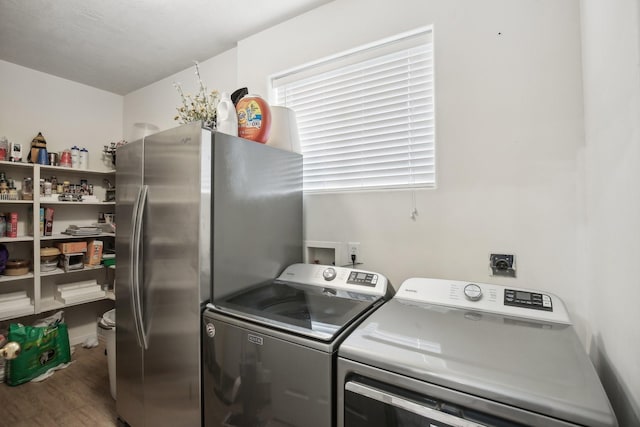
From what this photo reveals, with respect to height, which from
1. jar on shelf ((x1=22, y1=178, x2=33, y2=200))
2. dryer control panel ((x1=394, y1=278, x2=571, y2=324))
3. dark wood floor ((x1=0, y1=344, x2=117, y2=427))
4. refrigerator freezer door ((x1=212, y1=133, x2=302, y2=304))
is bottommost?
dark wood floor ((x1=0, y1=344, x2=117, y2=427))

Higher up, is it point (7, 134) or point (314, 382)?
point (7, 134)

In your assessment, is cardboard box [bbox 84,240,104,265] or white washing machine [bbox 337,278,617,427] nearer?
white washing machine [bbox 337,278,617,427]

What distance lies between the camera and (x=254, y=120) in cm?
159

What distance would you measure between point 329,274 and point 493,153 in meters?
1.01

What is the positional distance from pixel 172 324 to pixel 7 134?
9.21 ft

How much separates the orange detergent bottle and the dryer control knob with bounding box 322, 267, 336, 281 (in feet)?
2.68

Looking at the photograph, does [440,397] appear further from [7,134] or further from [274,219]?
[7,134]

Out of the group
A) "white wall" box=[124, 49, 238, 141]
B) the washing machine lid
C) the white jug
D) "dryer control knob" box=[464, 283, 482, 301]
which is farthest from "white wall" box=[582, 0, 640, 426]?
"white wall" box=[124, 49, 238, 141]

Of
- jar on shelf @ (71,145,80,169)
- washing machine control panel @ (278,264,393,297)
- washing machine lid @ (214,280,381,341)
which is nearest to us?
washing machine lid @ (214,280,381,341)

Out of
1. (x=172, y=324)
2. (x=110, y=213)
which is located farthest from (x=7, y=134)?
(x=172, y=324)

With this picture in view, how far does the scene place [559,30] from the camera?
1.21 metres

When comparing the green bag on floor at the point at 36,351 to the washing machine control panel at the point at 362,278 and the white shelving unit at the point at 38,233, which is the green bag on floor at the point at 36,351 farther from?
the washing machine control panel at the point at 362,278

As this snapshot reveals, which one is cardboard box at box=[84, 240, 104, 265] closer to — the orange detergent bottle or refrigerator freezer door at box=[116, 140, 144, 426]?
refrigerator freezer door at box=[116, 140, 144, 426]

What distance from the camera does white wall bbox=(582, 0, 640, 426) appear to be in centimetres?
67
